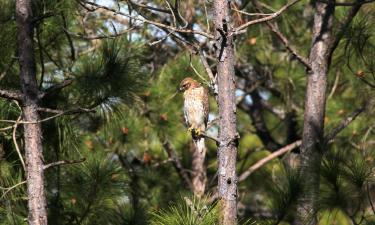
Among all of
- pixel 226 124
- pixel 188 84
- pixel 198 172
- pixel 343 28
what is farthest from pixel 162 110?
pixel 226 124

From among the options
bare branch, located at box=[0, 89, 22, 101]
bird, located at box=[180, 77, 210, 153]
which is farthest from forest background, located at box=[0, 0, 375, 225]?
bird, located at box=[180, 77, 210, 153]

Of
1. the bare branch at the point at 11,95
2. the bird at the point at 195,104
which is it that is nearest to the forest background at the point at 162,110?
the bare branch at the point at 11,95

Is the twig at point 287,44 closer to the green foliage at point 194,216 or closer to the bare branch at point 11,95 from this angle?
the bare branch at point 11,95

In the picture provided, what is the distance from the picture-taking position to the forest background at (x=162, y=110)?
3.56 m

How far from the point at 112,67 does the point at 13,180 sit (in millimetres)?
807

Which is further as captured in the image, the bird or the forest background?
the bird

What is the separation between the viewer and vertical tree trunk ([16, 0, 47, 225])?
11.7ft

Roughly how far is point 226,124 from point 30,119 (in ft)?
3.27

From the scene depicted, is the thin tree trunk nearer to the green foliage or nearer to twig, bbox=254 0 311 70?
twig, bbox=254 0 311 70

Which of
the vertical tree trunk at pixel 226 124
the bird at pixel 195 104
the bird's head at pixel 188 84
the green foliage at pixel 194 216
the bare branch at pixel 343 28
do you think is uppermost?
the bare branch at pixel 343 28

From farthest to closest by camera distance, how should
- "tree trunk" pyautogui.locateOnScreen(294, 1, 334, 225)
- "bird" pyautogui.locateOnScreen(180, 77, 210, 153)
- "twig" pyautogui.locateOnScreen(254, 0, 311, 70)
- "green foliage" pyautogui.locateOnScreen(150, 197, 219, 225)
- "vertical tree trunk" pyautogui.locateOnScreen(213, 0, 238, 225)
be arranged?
"bird" pyautogui.locateOnScreen(180, 77, 210, 153) → "tree trunk" pyautogui.locateOnScreen(294, 1, 334, 225) → "twig" pyautogui.locateOnScreen(254, 0, 311, 70) → "vertical tree trunk" pyautogui.locateOnScreen(213, 0, 238, 225) → "green foliage" pyautogui.locateOnScreen(150, 197, 219, 225)

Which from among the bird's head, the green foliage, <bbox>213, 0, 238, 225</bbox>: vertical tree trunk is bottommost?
the green foliage

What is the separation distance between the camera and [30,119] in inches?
142

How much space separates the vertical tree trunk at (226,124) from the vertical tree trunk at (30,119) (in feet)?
3.01
